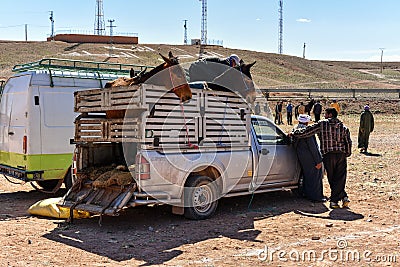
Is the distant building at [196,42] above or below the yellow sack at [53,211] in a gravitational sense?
above

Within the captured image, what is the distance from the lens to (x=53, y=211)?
356 inches

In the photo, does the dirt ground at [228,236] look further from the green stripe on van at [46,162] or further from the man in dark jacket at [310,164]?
the green stripe on van at [46,162]

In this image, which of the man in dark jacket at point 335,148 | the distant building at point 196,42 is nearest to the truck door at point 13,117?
the man in dark jacket at point 335,148

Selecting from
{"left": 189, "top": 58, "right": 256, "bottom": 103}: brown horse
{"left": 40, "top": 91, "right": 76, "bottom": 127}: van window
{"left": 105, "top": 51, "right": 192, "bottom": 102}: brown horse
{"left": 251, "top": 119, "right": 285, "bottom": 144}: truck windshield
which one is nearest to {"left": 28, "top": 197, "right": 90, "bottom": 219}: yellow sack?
{"left": 40, "top": 91, "right": 76, "bottom": 127}: van window

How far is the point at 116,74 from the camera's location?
12.3m

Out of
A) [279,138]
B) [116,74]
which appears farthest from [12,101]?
[279,138]

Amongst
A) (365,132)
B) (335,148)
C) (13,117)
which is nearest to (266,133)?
(335,148)

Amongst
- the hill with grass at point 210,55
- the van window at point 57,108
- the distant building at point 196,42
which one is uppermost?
the distant building at point 196,42

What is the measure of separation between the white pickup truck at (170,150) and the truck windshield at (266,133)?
0.04m

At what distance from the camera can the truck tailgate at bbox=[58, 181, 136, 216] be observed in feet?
25.3

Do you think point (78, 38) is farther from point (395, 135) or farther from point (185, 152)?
point (185, 152)

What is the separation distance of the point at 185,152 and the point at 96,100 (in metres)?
1.68

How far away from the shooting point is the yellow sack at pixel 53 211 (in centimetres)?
889

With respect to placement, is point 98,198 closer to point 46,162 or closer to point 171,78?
point 171,78
